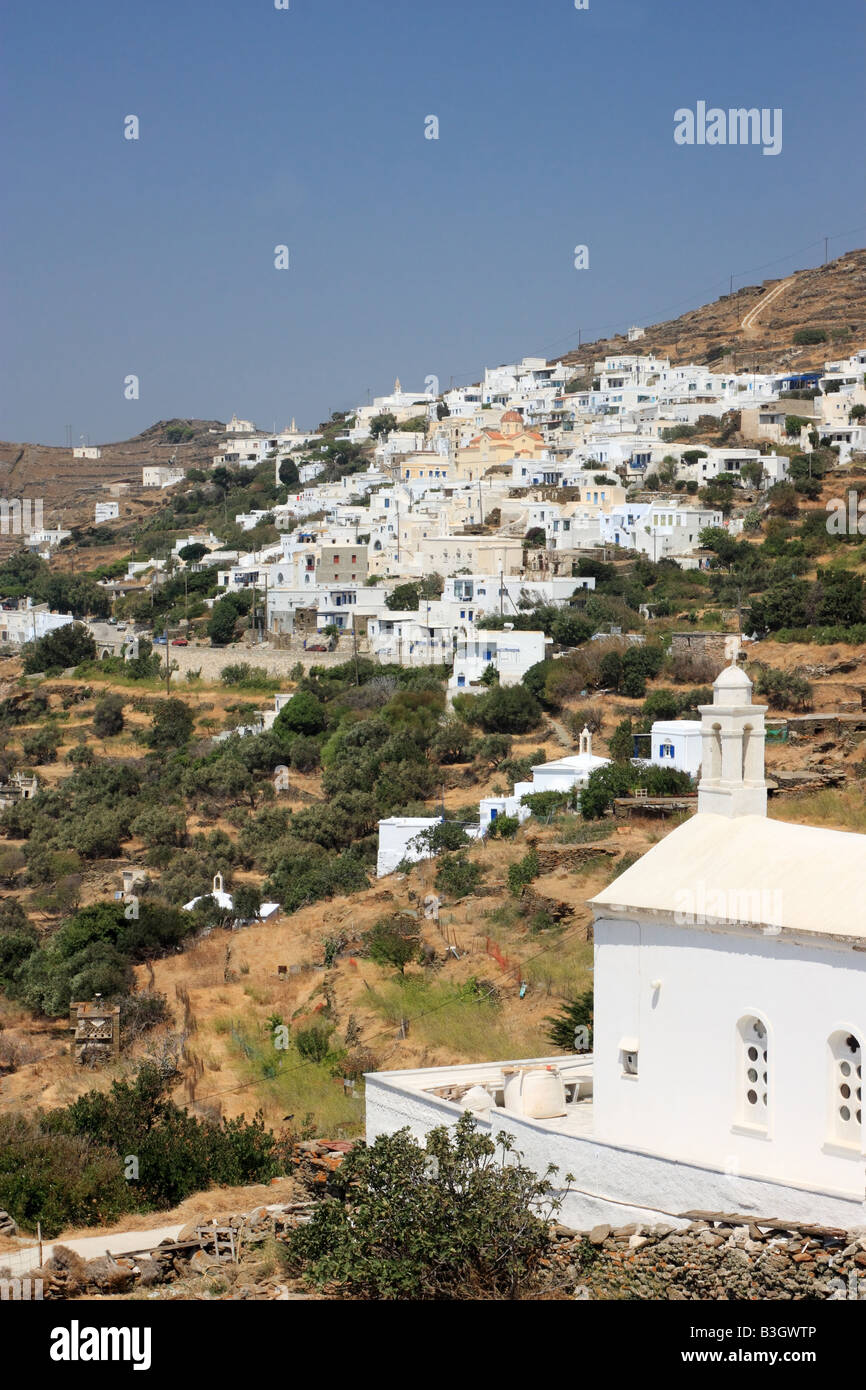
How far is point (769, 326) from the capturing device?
99.5 meters

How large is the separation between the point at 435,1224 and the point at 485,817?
20.4 meters

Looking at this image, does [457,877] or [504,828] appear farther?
[504,828]

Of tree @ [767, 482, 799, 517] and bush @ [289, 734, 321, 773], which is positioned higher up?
tree @ [767, 482, 799, 517]

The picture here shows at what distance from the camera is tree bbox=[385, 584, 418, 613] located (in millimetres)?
53438

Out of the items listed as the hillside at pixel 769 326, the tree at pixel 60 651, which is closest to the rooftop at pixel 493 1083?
the tree at pixel 60 651

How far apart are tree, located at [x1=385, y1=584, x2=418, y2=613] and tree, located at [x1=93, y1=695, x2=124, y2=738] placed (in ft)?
30.2

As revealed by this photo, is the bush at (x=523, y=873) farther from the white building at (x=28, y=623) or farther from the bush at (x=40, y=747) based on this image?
the white building at (x=28, y=623)

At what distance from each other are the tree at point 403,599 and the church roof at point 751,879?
4039 centimetres

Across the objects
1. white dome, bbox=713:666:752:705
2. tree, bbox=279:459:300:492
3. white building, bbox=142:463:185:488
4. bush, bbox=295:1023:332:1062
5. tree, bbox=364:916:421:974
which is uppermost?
white building, bbox=142:463:185:488

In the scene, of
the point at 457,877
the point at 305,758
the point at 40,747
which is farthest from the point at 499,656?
the point at 457,877

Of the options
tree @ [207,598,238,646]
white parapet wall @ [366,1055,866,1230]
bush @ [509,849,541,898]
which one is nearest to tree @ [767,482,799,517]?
tree @ [207,598,238,646]

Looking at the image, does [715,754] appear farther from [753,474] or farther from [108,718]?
[753,474]

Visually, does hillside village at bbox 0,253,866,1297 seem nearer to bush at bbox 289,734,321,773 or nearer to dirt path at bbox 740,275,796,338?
bush at bbox 289,734,321,773

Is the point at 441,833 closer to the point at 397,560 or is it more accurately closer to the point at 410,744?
the point at 410,744
